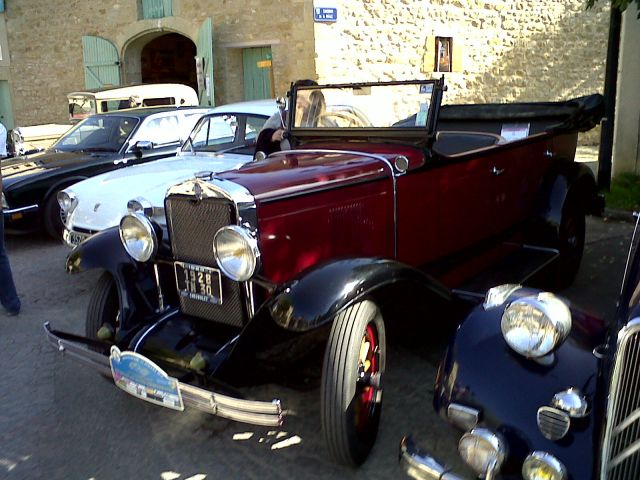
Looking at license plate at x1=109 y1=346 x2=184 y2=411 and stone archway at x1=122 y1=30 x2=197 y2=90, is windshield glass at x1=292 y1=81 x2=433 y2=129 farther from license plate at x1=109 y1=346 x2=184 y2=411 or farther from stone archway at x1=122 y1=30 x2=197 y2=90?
stone archway at x1=122 y1=30 x2=197 y2=90

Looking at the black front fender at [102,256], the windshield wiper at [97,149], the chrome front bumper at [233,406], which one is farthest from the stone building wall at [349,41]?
the chrome front bumper at [233,406]

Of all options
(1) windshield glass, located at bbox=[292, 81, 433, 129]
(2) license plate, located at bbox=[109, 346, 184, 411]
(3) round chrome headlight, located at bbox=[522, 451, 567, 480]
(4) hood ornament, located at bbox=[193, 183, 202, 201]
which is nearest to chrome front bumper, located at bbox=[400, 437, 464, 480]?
(3) round chrome headlight, located at bbox=[522, 451, 567, 480]

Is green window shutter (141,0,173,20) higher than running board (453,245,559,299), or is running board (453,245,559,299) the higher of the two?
green window shutter (141,0,173,20)

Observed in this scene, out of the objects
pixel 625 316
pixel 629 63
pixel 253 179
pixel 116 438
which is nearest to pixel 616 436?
pixel 625 316

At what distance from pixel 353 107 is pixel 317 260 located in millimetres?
1346

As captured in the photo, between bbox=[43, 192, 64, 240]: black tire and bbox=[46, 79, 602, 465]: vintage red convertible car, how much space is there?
12.1 ft

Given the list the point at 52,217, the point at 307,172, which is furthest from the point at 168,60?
the point at 307,172

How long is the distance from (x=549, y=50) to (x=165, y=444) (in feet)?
45.0

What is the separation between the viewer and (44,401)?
3465 mm

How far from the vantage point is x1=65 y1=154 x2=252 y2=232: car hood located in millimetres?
5238

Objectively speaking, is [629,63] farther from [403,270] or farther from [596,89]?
[596,89]

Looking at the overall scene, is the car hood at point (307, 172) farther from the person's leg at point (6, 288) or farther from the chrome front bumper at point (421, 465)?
the person's leg at point (6, 288)

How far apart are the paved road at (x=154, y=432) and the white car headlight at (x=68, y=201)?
5.33ft

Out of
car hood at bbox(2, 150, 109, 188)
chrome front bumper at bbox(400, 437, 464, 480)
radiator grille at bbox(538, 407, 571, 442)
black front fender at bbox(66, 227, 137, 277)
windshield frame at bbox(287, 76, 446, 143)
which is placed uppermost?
windshield frame at bbox(287, 76, 446, 143)
